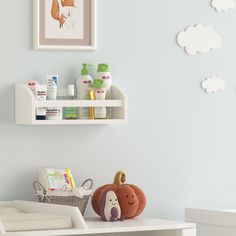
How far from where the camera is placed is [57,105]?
2.90 metres

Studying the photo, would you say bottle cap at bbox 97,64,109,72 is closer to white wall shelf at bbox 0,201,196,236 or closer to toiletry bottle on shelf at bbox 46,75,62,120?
toiletry bottle on shelf at bbox 46,75,62,120

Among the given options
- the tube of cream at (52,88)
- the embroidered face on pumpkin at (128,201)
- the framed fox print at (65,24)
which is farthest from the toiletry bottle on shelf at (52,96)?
the embroidered face on pumpkin at (128,201)

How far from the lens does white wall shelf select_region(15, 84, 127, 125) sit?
2.85 meters

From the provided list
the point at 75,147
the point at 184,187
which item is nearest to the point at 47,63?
the point at 75,147

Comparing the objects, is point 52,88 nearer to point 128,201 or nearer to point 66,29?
point 66,29

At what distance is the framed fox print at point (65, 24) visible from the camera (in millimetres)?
3004

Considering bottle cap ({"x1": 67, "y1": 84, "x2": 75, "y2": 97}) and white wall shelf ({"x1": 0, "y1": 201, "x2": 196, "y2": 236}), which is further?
bottle cap ({"x1": 67, "y1": 84, "x2": 75, "y2": 97})

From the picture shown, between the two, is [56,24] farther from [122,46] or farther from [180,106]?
[180,106]

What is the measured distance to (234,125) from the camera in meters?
3.39

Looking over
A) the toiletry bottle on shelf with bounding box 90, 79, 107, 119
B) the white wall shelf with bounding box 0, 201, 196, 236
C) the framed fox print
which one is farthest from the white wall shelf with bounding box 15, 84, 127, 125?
the white wall shelf with bounding box 0, 201, 196, 236

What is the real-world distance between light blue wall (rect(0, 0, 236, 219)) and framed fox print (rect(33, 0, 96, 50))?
0.04 metres

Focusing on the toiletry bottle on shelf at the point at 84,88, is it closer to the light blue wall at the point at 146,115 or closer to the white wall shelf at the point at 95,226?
the light blue wall at the point at 146,115

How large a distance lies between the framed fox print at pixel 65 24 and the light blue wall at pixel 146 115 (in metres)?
0.04

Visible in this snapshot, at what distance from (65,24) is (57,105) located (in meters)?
0.35
